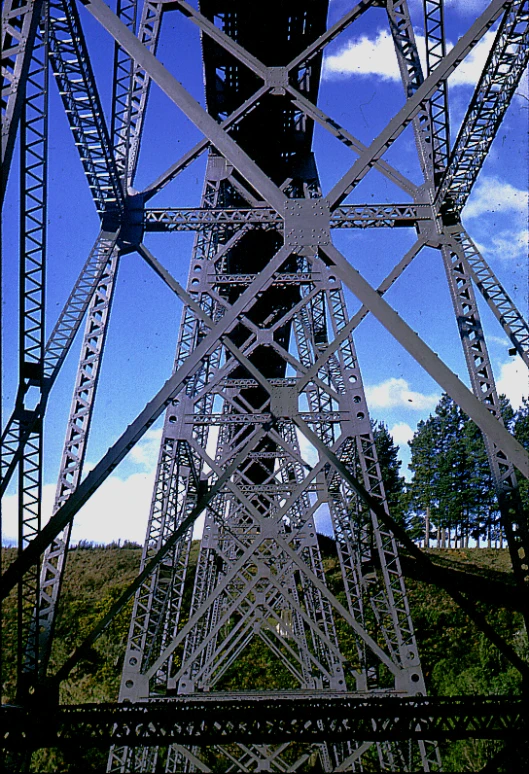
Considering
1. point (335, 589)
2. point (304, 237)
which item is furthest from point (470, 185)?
point (335, 589)

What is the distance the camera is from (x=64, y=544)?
6.69 meters

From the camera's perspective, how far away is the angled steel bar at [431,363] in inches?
193

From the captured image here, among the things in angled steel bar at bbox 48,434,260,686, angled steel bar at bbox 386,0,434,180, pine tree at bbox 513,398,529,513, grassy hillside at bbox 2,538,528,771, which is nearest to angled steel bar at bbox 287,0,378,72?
angled steel bar at bbox 386,0,434,180

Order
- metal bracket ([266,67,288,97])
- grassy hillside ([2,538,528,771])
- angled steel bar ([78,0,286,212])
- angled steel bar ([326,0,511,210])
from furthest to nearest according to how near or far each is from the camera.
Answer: grassy hillside ([2,538,528,771]) < metal bracket ([266,67,288,97]) < angled steel bar ([326,0,511,210]) < angled steel bar ([78,0,286,212])

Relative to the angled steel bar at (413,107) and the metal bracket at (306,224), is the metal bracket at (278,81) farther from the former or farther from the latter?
the metal bracket at (306,224)

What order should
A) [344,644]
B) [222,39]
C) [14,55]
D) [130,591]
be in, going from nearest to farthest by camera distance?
1. [14,55]
2. [222,39]
3. [130,591]
4. [344,644]

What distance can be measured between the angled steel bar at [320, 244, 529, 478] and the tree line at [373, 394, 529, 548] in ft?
117

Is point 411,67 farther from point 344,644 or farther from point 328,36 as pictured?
point 344,644

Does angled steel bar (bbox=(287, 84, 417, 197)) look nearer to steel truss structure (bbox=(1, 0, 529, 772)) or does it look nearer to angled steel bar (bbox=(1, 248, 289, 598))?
steel truss structure (bbox=(1, 0, 529, 772))

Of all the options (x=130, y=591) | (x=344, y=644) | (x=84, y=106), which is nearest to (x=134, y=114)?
(x=84, y=106)

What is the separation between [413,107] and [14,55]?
3387 mm

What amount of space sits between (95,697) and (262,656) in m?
6.86

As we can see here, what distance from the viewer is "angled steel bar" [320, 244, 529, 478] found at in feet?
16.1

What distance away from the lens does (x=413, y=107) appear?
5746 millimetres
